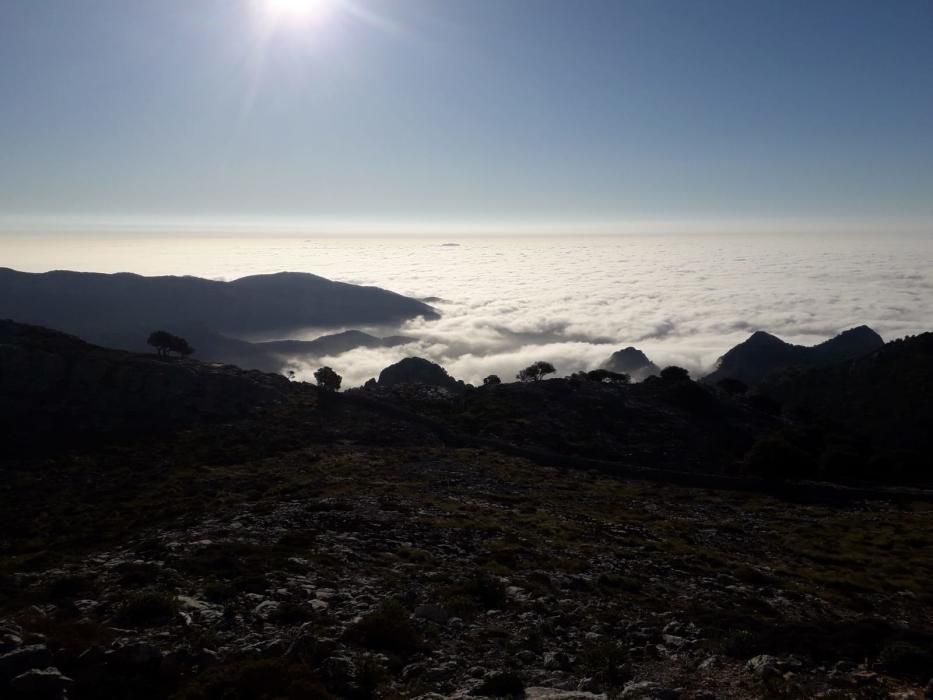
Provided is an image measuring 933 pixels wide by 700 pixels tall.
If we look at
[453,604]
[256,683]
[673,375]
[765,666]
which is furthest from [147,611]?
[673,375]

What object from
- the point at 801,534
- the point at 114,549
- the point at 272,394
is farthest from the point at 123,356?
the point at 801,534

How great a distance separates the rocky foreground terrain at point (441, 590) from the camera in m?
14.4

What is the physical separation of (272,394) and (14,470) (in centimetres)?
3955

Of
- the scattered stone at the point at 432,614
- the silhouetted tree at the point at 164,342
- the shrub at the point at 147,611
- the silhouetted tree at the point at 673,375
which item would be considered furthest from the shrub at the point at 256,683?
the silhouetted tree at the point at 164,342

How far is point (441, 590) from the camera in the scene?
A: 2161 cm

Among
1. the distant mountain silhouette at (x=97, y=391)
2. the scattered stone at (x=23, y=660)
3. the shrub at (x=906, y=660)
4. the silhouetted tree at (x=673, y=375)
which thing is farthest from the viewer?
the silhouetted tree at (x=673, y=375)

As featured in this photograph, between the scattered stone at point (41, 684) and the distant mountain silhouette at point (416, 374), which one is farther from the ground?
the scattered stone at point (41, 684)

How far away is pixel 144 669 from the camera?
14102 mm

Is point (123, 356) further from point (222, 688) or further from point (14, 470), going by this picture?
point (222, 688)

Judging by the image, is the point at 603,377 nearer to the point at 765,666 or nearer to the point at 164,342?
the point at 164,342

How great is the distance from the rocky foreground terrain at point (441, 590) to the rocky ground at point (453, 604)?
97 millimetres

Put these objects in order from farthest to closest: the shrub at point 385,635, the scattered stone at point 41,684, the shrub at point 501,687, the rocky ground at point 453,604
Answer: the shrub at point 385,635
the rocky ground at point 453,604
the shrub at point 501,687
the scattered stone at point 41,684

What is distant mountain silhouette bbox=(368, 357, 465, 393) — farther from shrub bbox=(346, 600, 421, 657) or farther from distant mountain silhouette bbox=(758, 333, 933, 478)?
shrub bbox=(346, 600, 421, 657)

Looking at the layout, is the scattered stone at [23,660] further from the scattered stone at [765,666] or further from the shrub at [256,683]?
the scattered stone at [765,666]
